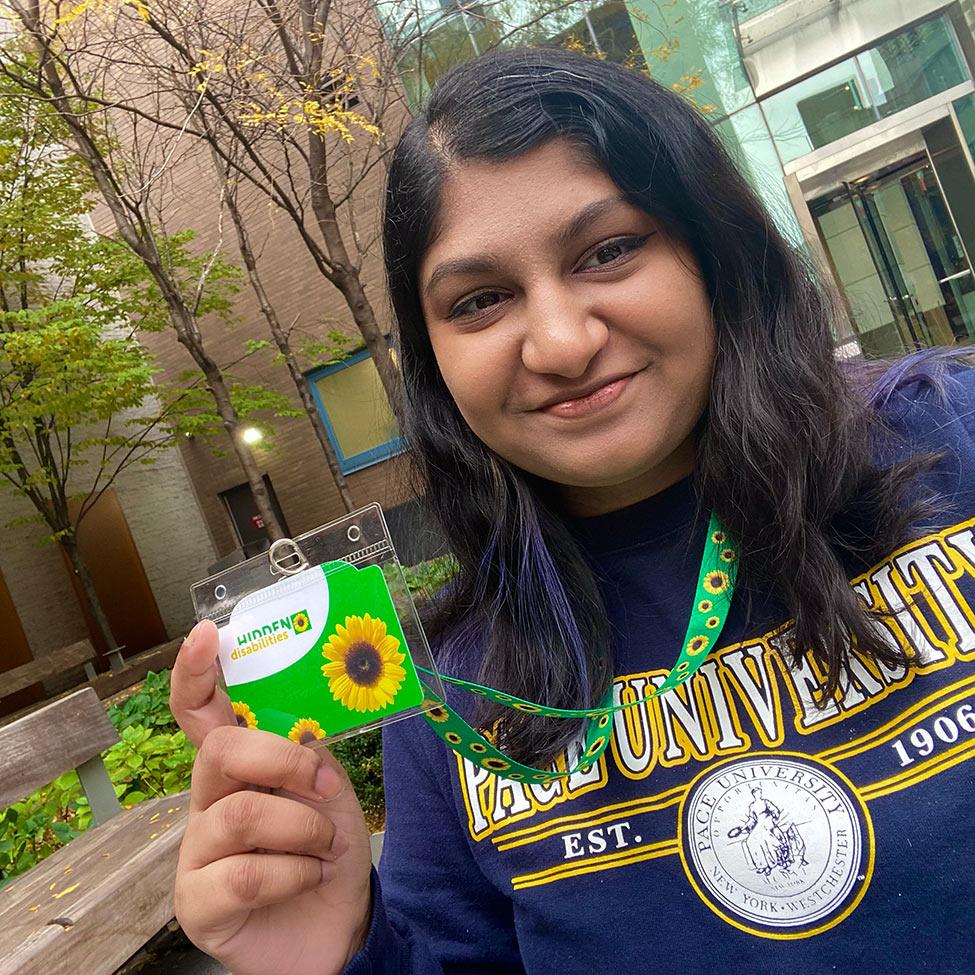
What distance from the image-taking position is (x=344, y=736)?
99cm

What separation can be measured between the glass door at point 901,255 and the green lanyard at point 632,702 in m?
7.48


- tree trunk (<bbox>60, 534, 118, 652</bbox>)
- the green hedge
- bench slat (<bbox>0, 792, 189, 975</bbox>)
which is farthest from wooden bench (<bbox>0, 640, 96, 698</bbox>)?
tree trunk (<bbox>60, 534, 118, 652</bbox>)

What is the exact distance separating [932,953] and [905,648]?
1.20ft

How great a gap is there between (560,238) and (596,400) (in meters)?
0.23

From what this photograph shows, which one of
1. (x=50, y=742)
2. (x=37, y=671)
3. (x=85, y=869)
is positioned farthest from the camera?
(x=37, y=671)

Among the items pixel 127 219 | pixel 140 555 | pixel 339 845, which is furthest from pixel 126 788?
pixel 140 555

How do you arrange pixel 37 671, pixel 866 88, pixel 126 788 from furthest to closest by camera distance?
pixel 866 88 → pixel 37 671 → pixel 126 788

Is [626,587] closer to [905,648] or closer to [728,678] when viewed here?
[728,678]

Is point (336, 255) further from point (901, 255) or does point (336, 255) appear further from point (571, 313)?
point (571, 313)

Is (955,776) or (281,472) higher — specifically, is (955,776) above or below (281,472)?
below

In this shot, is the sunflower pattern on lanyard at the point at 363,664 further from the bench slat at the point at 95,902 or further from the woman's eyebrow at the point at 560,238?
the bench slat at the point at 95,902

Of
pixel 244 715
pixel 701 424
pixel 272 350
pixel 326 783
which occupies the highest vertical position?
pixel 272 350

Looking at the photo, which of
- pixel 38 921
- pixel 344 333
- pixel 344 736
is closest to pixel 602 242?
pixel 344 736

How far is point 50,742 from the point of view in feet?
9.95
